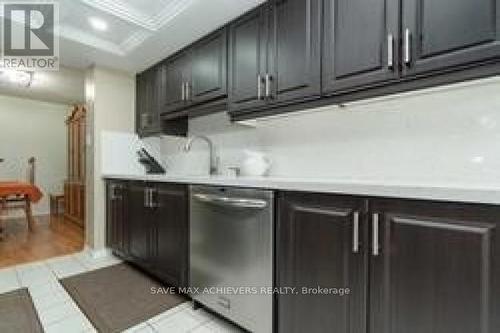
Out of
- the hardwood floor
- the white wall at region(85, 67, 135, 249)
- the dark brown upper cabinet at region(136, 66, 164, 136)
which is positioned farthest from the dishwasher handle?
the hardwood floor

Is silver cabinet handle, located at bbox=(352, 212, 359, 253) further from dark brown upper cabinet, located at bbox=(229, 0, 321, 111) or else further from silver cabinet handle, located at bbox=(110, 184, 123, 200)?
silver cabinet handle, located at bbox=(110, 184, 123, 200)

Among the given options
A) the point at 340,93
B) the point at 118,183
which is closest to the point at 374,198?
the point at 340,93

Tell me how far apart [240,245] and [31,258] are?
8.90 ft

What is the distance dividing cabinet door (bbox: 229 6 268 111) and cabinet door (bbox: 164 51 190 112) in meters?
0.66

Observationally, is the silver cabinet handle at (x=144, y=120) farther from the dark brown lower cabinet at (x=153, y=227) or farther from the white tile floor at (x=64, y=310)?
the white tile floor at (x=64, y=310)

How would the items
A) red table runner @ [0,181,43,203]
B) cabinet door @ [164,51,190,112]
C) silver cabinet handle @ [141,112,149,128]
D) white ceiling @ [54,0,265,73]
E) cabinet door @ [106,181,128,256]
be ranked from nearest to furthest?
white ceiling @ [54,0,265,73]
cabinet door @ [164,51,190,112]
cabinet door @ [106,181,128,256]
silver cabinet handle @ [141,112,149,128]
red table runner @ [0,181,43,203]

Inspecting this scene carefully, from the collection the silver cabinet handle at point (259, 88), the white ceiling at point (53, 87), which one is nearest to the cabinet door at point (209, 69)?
the silver cabinet handle at point (259, 88)

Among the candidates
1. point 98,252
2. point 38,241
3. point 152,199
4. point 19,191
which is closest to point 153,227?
point 152,199

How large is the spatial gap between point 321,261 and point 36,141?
21.1 ft

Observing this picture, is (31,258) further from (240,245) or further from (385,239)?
(385,239)

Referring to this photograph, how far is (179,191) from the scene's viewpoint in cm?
200

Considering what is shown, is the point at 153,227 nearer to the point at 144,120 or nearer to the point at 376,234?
the point at 144,120

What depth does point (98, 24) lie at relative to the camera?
7.82 ft

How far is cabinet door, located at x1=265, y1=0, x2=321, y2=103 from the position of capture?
1.61 meters
